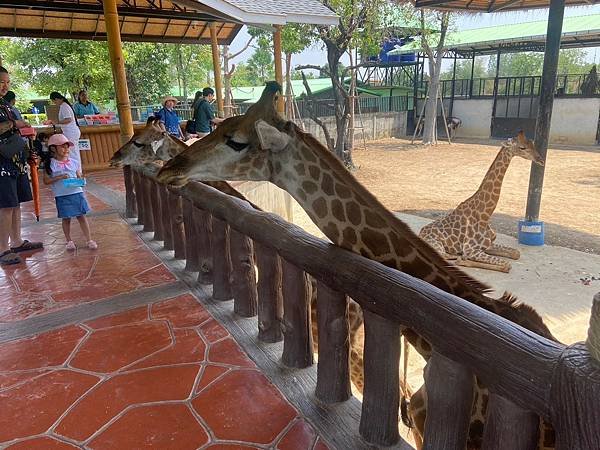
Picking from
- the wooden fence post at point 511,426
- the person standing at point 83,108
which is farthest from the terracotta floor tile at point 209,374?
the person standing at point 83,108

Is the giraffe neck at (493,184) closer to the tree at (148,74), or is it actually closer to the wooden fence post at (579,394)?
the wooden fence post at (579,394)

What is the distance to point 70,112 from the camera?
718 cm

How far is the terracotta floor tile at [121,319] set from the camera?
346 cm

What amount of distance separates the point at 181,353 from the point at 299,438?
1.13 meters

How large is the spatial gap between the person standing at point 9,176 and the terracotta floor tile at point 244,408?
10.5 ft

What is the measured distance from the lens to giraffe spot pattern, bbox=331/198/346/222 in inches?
95.9

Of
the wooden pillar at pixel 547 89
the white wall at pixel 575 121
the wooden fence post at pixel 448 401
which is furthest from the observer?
the white wall at pixel 575 121

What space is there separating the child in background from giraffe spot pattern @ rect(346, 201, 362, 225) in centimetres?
353

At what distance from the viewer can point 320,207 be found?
2512 mm

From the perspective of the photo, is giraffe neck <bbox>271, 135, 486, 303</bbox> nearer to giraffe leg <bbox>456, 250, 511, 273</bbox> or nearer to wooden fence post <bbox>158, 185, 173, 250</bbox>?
wooden fence post <bbox>158, 185, 173, 250</bbox>

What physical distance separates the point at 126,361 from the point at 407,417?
70.1 inches

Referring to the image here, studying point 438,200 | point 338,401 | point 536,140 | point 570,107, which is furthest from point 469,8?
point 570,107

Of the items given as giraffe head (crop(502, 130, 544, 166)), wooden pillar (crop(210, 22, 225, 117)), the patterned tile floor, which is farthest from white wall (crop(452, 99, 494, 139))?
the patterned tile floor

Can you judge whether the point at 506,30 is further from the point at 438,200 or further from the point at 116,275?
the point at 116,275
